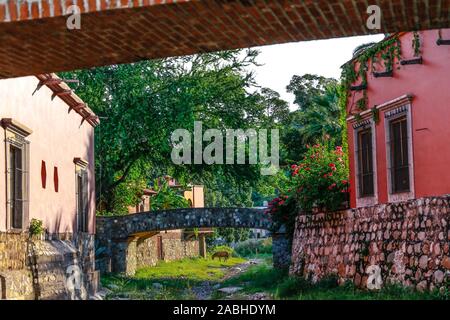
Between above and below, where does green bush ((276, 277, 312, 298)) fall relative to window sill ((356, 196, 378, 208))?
below

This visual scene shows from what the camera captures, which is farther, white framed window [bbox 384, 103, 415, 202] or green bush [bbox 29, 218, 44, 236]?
white framed window [bbox 384, 103, 415, 202]

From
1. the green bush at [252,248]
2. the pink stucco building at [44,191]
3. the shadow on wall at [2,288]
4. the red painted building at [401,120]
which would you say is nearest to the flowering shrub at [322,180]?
the red painted building at [401,120]

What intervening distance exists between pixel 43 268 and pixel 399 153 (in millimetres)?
7211

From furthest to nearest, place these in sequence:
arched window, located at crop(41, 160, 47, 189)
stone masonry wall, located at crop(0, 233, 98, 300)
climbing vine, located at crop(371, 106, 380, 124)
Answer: climbing vine, located at crop(371, 106, 380, 124), arched window, located at crop(41, 160, 47, 189), stone masonry wall, located at crop(0, 233, 98, 300)

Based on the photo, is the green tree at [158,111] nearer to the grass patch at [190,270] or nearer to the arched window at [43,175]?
the grass patch at [190,270]

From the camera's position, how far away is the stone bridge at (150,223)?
3056cm

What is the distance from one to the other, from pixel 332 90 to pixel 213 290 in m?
9.99

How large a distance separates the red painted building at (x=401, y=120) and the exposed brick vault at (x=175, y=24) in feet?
21.9

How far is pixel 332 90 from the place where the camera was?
1203 inches

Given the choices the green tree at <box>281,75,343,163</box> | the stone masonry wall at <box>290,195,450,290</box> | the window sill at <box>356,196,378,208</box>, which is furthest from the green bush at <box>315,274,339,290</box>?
the green tree at <box>281,75,343,163</box>

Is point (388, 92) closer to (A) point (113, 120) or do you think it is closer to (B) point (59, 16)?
(B) point (59, 16)

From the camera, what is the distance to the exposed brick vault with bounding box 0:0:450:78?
260 inches

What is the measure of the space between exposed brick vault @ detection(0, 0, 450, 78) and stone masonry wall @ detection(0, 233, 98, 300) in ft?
16.0

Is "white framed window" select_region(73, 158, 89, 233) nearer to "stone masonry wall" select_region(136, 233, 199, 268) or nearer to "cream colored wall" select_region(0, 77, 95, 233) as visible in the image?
"cream colored wall" select_region(0, 77, 95, 233)
